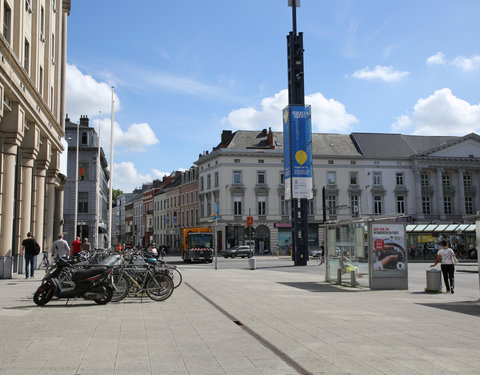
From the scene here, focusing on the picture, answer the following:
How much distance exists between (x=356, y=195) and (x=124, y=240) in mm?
82525

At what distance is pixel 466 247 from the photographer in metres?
47.8

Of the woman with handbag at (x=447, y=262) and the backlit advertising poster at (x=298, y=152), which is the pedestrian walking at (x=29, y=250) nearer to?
the woman with handbag at (x=447, y=262)

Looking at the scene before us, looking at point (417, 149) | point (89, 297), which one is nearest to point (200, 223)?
point (417, 149)

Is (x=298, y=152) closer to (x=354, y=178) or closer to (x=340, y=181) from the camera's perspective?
(x=340, y=181)

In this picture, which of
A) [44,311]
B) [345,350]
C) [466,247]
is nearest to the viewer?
[345,350]

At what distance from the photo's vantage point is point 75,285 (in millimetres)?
12031

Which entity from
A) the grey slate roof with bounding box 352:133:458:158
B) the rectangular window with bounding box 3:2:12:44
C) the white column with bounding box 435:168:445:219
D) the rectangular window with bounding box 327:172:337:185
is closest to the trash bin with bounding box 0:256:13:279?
the rectangular window with bounding box 3:2:12:44

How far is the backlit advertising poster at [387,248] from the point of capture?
16547mm

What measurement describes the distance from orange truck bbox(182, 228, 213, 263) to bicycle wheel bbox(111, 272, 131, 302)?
32.3 metres

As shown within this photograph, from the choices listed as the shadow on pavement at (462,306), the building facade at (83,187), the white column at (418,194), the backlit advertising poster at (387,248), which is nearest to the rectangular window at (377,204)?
the white column at (418,194)

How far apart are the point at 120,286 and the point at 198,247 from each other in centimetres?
3270

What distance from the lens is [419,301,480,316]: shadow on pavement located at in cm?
1167

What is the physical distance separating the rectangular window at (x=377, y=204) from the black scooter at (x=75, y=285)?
209 feet

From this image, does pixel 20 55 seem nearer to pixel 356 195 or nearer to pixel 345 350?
pixel 345 350
